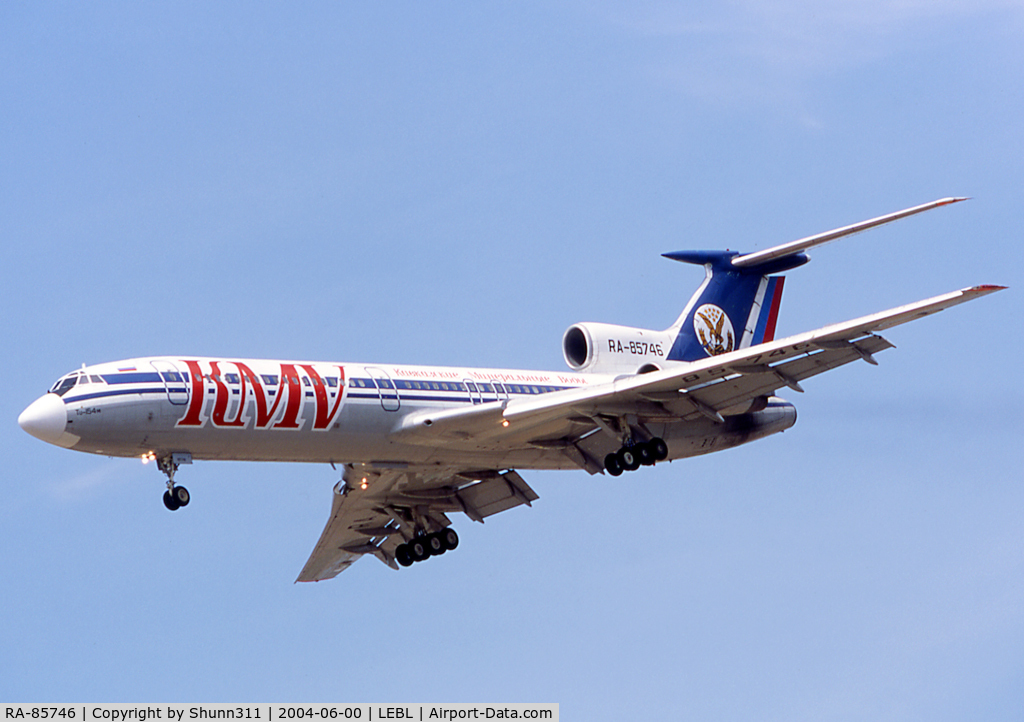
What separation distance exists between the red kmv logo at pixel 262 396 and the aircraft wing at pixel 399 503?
3572mm

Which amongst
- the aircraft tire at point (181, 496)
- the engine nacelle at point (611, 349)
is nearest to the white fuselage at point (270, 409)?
the aircraft tire at point (181, 496)

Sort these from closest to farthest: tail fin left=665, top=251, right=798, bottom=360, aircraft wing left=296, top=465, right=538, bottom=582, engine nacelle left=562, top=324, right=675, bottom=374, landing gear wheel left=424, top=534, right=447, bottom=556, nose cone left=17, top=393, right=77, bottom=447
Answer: nose cone left=17, top=393, right=77, bottom=447
engine nacelle left=562, top=324, right=675, bottom=374
aircraft wing left=296, top=465, right=538, bottom=582
landing gear wheel left=424, top=534, right=447, bottom=556
tail fin left=665, top=251, right=798, bottom=360

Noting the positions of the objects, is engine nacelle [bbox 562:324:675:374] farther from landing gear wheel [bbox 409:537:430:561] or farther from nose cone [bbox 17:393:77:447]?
nose cone [bbox 17:393:77:447]

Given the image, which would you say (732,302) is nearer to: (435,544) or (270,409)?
(435,544)

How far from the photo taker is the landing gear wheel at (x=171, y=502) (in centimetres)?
2950

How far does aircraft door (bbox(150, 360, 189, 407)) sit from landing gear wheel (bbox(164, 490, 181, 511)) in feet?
5.77

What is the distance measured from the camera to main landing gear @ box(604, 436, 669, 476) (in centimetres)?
3278

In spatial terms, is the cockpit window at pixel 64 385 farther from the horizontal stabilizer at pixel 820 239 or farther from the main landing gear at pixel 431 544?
the horizontal stabilizer at pixel 820 239

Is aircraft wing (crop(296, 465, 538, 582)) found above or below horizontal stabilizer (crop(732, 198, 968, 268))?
below

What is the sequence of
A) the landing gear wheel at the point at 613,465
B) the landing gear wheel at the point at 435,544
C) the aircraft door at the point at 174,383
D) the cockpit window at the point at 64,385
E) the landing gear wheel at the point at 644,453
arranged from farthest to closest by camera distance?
the landing gear wheel at the point at 435,544
the landing gear wheel at the point at 613,465
the landing gear wheel at the point at 644,453
the aircraft door at the point at 174,383
the cockpit window at the point at 64,385

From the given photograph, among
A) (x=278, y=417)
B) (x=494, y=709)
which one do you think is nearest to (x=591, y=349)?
(x=278, y=417)

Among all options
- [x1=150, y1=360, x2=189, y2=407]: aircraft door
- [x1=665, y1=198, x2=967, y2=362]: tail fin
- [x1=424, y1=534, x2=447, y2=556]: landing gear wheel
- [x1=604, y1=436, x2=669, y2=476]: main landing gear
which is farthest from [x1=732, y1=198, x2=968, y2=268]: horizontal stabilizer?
[x1=150, y1=360, x2=189, y2=407]: aircraft door

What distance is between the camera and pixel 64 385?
1150 inches

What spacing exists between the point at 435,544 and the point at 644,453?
667 cm
